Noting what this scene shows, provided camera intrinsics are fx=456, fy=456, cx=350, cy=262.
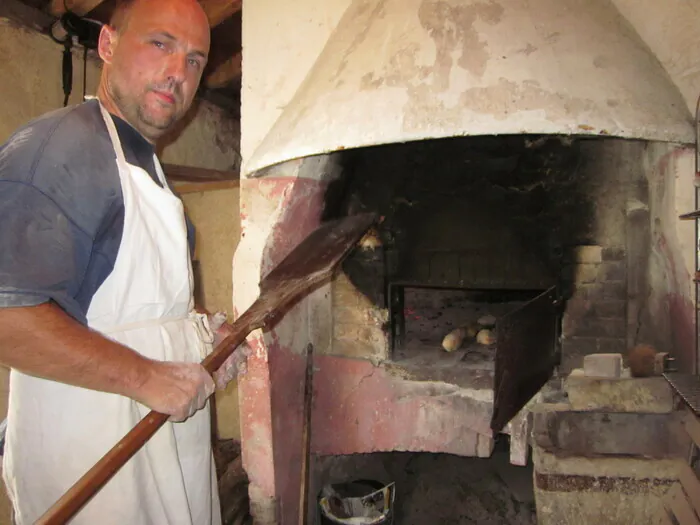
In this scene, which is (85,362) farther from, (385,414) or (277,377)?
(385,414)

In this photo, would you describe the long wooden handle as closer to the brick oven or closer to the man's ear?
the brick oven

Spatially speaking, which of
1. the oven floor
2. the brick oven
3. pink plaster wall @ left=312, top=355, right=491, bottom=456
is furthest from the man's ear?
the oven floor

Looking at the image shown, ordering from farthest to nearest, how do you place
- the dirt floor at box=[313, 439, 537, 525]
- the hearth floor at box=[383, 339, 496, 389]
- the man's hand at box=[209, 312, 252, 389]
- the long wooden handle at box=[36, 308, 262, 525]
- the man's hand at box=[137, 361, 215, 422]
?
the dirt floor at box=[313, 439, 537, 525] → the hearth floor at box=[383, 339, 496, 389] → the man's hand at box=[209, 312, 252, 389] → the man's hand at box=[137, 361, 215, 422] → the long wooden handle at box=[36, 308, 262, 525]

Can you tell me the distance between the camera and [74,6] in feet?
6.56

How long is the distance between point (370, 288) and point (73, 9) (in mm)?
1814

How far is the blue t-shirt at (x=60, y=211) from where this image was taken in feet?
2.52

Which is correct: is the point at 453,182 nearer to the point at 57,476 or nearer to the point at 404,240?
the point at 404,240

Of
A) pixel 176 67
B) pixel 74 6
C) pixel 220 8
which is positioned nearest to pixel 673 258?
pixel 176 67

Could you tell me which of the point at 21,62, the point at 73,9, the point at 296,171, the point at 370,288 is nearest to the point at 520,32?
the point at 296,171

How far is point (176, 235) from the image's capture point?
109 cm

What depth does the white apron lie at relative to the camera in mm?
967

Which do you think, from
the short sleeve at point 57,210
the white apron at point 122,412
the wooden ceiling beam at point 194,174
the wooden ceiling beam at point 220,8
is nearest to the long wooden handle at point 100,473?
the white apron at point 122,412

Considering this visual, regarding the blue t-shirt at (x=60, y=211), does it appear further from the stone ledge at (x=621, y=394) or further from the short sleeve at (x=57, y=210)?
the stone ledge at (x=621, y=394)

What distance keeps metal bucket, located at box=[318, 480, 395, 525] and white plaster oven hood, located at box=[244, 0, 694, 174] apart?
1658mm
